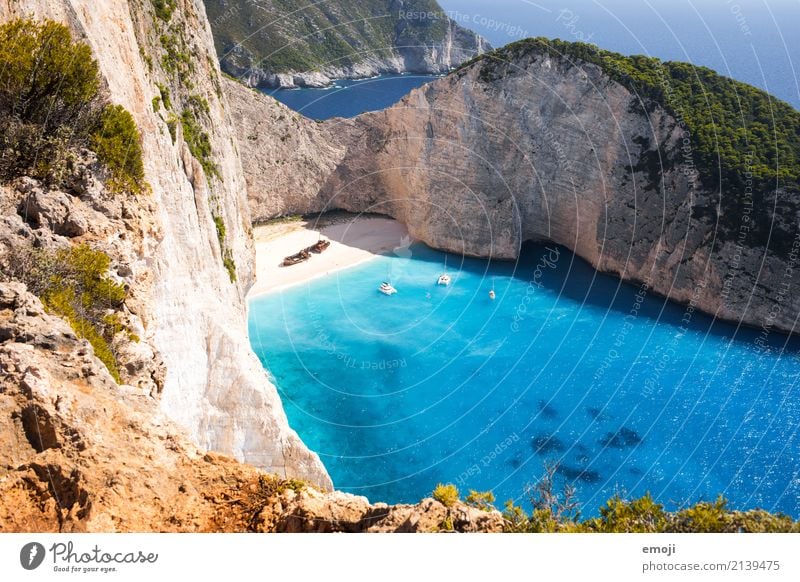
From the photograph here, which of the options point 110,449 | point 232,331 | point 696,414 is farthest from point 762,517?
point 696,414

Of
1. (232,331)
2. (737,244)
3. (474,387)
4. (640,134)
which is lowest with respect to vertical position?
(474,387)

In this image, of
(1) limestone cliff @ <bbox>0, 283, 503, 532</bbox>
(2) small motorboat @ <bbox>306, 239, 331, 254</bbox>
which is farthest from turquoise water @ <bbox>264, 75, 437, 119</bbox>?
(1) limestone cliff @ <bbox>0, 283, 503, 532</bbox>

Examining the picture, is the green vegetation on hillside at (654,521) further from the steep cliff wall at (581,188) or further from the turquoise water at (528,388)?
the steep cliff wall at (581,188)

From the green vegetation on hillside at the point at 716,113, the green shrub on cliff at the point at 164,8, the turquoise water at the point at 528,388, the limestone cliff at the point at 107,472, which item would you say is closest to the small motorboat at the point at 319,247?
the turquoise water at the point at 528,388

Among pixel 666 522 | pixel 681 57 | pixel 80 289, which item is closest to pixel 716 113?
pixel 666 522

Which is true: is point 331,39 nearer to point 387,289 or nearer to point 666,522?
point 387,289
